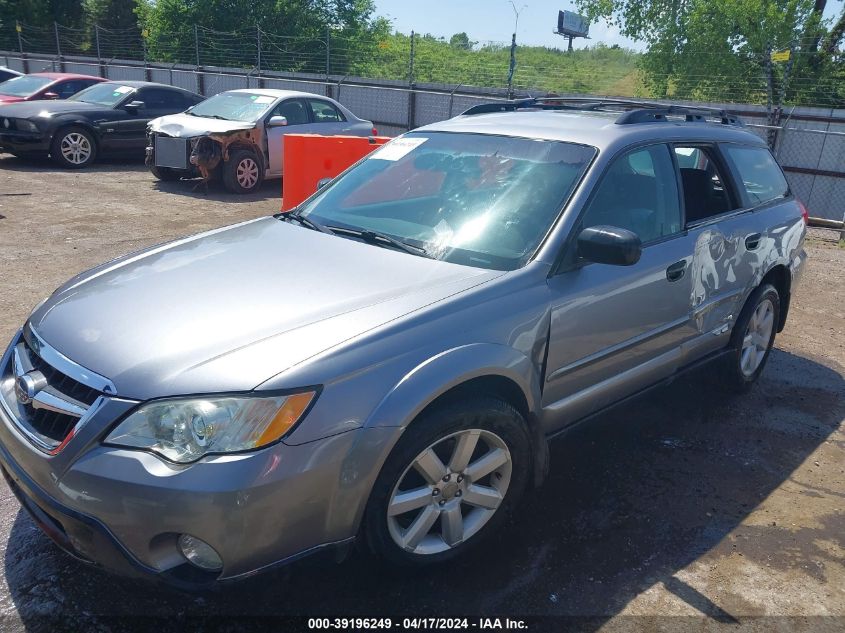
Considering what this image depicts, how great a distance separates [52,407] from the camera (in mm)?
2418

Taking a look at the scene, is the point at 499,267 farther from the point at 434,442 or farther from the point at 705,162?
the point at 705,162

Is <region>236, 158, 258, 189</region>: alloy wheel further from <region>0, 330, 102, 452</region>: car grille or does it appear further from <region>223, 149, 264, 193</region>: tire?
<region>0, 330, 102, 452</region>: car grille

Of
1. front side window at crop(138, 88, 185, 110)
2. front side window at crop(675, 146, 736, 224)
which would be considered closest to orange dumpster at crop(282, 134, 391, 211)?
front side window at crop(675, 146, 736, 224)

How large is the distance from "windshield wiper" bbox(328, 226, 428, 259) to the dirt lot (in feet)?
3.74

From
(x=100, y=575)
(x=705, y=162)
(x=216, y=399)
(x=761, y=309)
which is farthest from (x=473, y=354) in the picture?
(x=761, y=309)

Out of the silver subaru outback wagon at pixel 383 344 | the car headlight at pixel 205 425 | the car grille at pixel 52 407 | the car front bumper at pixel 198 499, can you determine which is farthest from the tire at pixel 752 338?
the car grille at pixel 52 407

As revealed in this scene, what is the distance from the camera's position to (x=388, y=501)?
8.35 ft

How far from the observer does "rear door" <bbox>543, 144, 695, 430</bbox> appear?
3.16 metres

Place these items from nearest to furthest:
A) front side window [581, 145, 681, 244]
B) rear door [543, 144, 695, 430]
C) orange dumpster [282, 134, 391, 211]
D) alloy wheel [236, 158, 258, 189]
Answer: rear door [543, 144, 695, 430]
front side window [581, 145, 681, 244]
orange dumpster [282, 134, 391, 211]
alloy wheel [236, 158, 258, 189]

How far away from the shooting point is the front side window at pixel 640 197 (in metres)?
3.43

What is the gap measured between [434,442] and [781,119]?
13.1m

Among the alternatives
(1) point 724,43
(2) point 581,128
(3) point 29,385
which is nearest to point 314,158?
(2) point 581,128

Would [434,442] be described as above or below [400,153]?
below

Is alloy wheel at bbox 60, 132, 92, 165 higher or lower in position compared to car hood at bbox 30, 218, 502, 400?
lower
